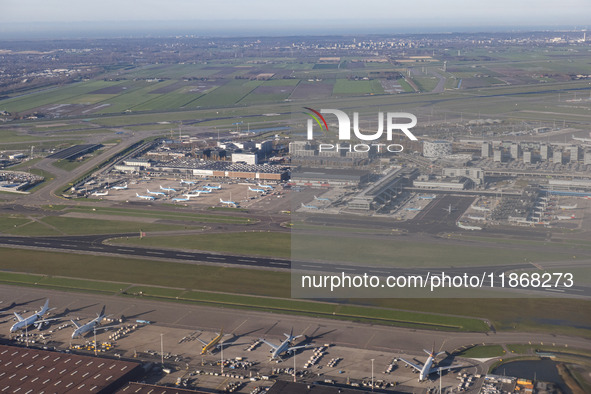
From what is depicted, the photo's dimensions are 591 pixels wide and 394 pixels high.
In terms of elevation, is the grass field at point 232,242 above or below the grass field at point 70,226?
above

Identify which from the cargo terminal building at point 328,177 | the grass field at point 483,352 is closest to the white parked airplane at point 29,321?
the cargo terminal building at point 328,177

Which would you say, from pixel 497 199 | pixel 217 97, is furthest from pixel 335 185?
pixel 217 97

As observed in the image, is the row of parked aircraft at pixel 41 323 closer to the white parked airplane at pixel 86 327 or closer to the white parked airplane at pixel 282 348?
the white parked airplane at pixel 86 327

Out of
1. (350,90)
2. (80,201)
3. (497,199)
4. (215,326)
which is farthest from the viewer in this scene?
(350,90)

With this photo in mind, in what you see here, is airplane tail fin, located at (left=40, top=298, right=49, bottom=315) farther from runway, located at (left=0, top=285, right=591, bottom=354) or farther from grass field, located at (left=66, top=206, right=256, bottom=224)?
grass field, located at (left=66, top=206, right=256, bottom=224)

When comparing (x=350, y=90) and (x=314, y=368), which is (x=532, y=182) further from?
(x=350, y=90)
